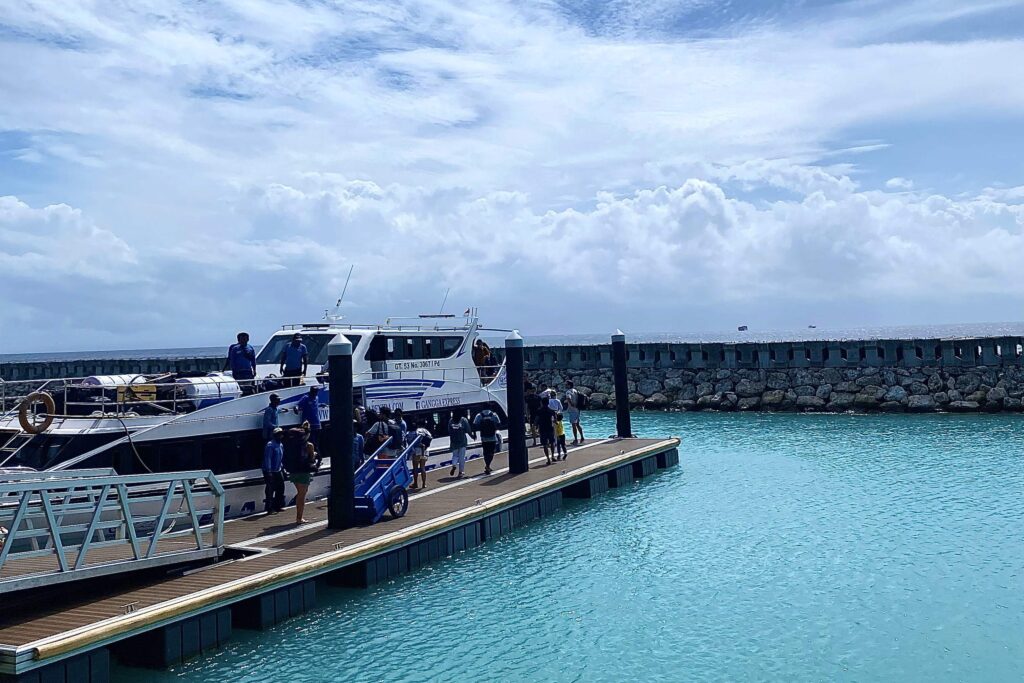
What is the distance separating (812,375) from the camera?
3994 centimetres

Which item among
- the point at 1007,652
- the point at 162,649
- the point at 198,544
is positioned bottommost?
the point at 1007,652

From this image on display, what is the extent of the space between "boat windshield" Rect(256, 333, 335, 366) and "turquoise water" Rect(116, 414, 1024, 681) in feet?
→ 19.3

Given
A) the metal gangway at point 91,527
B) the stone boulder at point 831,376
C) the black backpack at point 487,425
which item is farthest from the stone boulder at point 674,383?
the metal gangway at point 91,527

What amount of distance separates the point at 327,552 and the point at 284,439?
334 cm

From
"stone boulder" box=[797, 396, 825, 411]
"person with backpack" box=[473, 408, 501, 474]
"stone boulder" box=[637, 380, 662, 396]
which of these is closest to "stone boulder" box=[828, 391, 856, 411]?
"stone boulder" box=[797, 396, 825, 411]

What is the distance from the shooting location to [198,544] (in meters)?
12.2

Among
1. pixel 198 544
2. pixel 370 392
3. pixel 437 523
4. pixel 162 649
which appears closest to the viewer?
pixel 162 649

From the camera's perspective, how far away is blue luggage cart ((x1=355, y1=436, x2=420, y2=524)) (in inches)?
588

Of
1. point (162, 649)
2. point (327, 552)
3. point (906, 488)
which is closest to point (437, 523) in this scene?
point (327, 552)

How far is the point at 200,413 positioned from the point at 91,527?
186 inches

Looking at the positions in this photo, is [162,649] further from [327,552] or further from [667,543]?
[667,543]

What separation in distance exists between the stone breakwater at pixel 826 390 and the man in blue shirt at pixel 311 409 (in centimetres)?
2776

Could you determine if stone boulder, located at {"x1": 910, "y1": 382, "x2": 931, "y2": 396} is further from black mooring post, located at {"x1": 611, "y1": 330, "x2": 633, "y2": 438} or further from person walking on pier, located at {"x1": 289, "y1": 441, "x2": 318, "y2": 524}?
person walking on pier, located at {"x1": 289, "y1": 441, "x2": 318, "y2": 524}

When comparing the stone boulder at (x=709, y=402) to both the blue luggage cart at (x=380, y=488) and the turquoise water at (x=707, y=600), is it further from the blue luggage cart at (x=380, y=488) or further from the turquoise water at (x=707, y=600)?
the blue luggage cart at (x=380, y=488)
